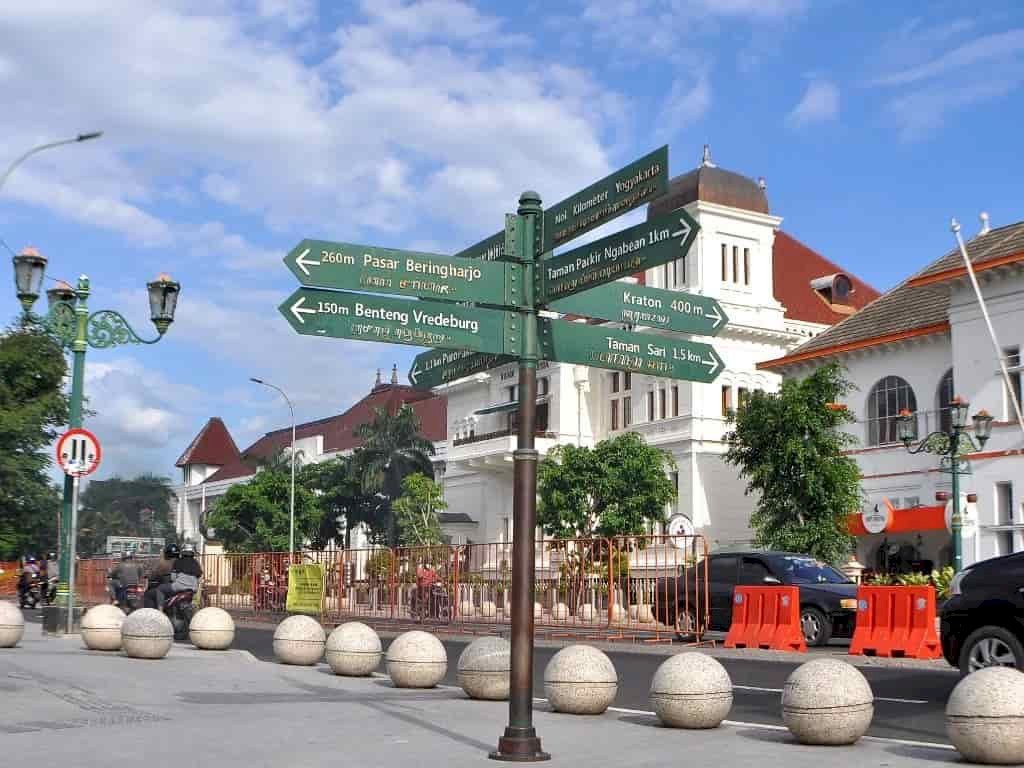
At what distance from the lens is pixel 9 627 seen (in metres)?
18.4

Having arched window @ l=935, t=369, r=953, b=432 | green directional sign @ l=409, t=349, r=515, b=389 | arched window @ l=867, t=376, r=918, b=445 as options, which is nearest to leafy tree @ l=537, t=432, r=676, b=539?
arched window @ l=867, t=376, r=918, b=445

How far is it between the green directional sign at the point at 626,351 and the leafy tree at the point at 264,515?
58.8 metres

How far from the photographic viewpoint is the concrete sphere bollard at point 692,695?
9.98m

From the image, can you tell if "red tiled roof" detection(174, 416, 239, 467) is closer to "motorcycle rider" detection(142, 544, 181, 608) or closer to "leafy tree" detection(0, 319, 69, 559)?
"leafy tree" detection(0, 319, 69, 559)

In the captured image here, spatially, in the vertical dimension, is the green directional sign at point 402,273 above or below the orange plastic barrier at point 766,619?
above

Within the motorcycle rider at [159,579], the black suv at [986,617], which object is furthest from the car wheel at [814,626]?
the motorcycle rider at [159,579]

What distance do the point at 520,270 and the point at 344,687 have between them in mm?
6762

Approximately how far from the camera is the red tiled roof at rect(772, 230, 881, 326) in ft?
211

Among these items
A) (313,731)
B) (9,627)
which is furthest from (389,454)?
(313,731)

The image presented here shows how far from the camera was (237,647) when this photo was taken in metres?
21.9

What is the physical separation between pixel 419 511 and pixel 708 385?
15178mm

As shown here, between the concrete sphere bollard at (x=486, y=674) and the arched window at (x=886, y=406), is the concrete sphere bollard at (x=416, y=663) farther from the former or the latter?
the arched window at (x=886, y=406)

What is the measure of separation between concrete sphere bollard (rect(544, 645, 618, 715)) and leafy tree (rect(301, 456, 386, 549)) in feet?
193

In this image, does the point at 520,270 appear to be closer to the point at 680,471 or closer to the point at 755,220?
the point at 680,471
